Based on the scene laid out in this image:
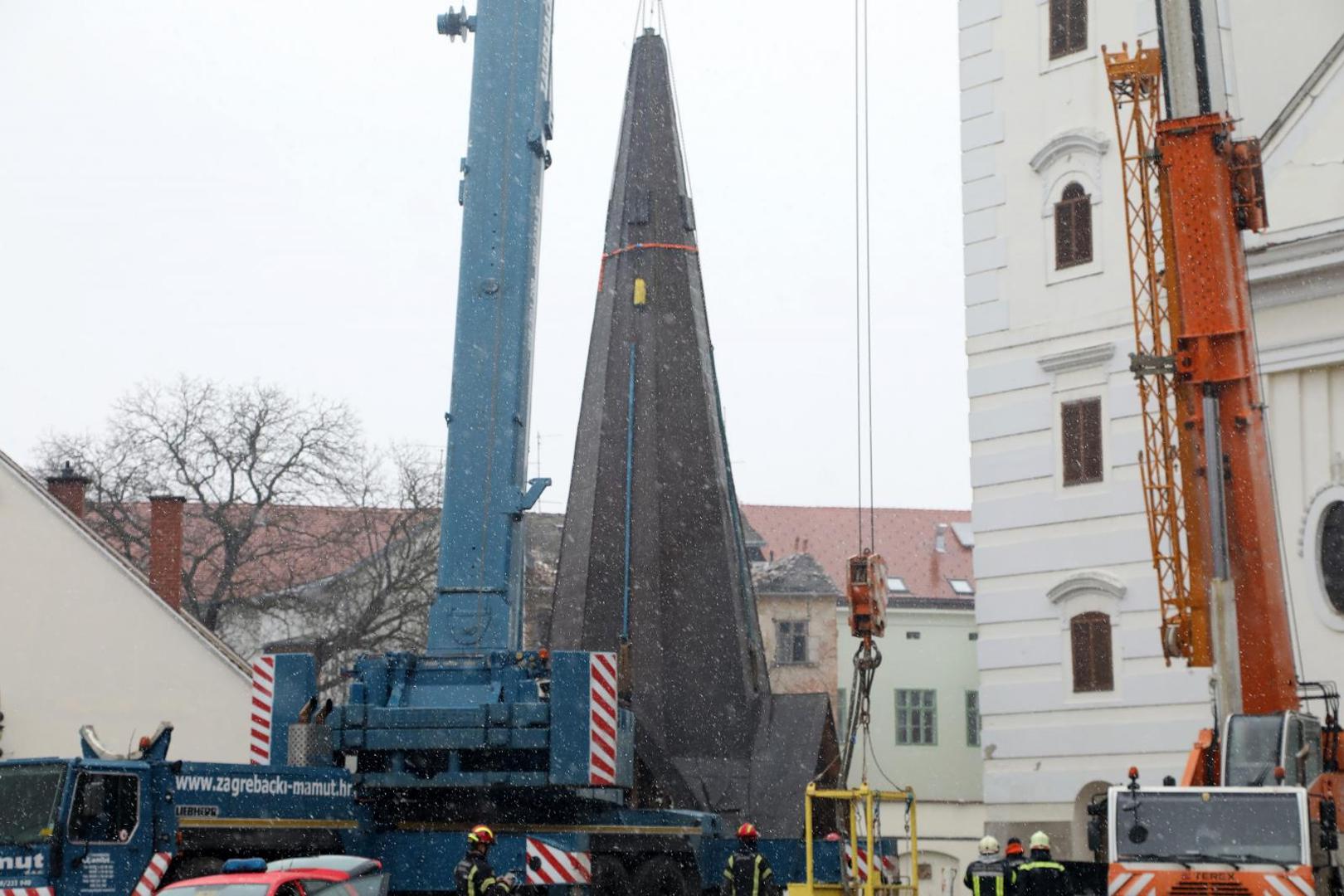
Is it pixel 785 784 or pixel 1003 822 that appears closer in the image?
pixel 785 784

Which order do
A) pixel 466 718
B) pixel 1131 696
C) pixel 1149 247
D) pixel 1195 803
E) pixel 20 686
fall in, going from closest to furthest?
pixel 1195 803, pixel 466 718, pixel 1149 247, pixel 1131 696, pixel 20 686

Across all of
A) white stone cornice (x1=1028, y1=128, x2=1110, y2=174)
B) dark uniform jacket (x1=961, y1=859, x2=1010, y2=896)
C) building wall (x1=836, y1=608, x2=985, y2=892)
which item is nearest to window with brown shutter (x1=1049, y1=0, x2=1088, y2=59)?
white stone cornice (x1=1028, y1=128, x2=1110, y2=174)

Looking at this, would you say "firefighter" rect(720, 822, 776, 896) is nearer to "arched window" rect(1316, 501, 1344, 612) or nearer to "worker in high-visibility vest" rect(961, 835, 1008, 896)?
"worker in high-visibility vest" rect(961, 835, 1008, 896)

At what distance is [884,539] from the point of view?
62.2 m

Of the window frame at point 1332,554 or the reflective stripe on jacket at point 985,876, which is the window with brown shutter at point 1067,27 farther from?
the reflective stripe on jacket at point 985,876

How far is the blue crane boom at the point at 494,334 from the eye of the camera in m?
16.7

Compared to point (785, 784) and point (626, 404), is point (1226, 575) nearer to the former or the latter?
point (785, 784)

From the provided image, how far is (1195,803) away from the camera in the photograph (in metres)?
15.0

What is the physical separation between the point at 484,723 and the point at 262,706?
2.35m

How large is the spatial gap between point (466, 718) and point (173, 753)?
15646mm

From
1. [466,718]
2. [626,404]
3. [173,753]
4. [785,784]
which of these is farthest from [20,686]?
[466,718]

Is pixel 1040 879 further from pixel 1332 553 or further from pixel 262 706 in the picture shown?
pixel 1332 553

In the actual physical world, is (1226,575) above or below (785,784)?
above

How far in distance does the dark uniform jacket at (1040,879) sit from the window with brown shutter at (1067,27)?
1577 cm
